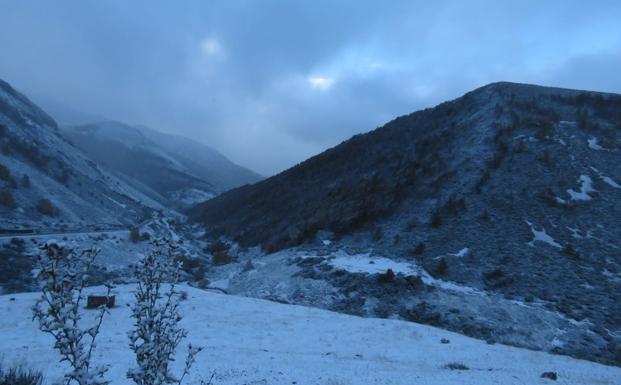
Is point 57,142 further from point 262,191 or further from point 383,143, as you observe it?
point 383,143

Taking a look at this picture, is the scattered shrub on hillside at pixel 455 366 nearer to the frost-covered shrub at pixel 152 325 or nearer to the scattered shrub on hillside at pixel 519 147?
the frost-covered shrub at pixel 152 325

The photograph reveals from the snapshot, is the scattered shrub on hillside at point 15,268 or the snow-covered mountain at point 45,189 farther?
the snow-covered mountain at point 45,189

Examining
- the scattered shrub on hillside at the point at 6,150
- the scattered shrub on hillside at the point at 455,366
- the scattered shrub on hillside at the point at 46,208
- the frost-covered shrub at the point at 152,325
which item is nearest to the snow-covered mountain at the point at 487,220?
the scattered shrub on hillside at the point at 455,366

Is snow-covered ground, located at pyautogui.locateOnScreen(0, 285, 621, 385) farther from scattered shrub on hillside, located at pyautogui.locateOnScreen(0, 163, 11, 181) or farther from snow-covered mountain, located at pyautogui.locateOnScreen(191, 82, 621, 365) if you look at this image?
scattered shrub on hillside, located at pyautogui.locateOnScreen(0, 163, 11, 181)

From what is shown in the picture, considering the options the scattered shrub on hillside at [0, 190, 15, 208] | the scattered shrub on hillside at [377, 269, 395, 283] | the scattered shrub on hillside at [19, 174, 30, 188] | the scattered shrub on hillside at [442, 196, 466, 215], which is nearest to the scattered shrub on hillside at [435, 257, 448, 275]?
the scattered shrub on hillside at [377, 269, 395, 283]

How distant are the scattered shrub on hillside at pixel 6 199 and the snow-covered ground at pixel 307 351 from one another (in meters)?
19.4

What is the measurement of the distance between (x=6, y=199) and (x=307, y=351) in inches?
1212

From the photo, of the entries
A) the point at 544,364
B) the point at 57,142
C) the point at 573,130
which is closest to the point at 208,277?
the point at 544,364

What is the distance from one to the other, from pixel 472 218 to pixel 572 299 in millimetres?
8317

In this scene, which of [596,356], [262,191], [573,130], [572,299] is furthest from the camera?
[262,191]

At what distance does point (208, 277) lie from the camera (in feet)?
90.8

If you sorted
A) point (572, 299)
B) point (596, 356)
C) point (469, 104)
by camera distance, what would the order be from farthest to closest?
point (469, 104)
point (572, 299)
point (596, 356)

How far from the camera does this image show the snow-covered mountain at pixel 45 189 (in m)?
34.2

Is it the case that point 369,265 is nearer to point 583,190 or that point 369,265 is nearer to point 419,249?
point 419,249
